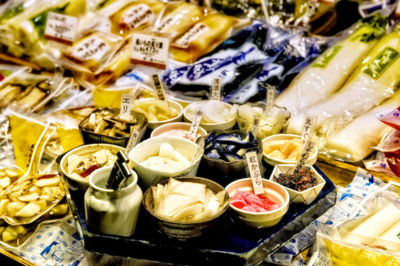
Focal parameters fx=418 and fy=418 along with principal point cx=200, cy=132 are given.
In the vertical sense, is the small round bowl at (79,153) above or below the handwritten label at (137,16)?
below

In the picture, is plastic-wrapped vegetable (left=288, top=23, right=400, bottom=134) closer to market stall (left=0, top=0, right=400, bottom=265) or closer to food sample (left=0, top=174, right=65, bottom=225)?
market stall (left=0, top=0, right=400, bottom=265)

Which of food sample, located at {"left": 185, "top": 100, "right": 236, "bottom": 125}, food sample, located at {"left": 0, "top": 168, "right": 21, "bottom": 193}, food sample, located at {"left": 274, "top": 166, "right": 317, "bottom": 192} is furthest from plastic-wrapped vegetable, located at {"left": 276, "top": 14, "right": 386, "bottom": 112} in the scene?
food sample, located at {"left": 0, "top": 168, "right": 21, "bottom": 193}

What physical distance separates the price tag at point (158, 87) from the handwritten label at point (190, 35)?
0.86 meters

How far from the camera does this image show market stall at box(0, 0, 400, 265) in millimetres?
1489

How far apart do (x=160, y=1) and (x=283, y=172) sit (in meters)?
2.39

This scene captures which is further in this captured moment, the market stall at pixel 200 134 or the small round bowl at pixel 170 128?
the small round bowl at pixel 170 128

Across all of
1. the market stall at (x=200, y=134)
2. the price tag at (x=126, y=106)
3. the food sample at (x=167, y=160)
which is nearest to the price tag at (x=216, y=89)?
the market stall at (x=200, y=134)

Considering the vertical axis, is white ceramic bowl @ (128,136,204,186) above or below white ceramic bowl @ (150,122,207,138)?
above

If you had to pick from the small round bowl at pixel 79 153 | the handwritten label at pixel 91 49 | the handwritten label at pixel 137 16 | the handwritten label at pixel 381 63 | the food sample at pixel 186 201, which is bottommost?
the handwritten label at pixel 91 49

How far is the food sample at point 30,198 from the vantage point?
1900mm

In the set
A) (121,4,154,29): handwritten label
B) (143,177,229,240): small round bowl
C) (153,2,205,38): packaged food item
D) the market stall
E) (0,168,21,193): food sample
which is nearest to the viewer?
(143,177,229,240): small round bowl

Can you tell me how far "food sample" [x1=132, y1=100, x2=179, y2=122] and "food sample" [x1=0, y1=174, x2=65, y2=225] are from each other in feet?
1.84

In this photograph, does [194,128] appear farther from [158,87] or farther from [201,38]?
[201,38]

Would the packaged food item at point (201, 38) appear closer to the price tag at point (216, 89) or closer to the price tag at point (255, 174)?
the price tag at point (216, 89)
